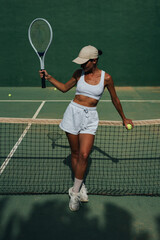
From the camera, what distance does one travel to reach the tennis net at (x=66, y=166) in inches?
140

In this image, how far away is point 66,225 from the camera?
2.84 m

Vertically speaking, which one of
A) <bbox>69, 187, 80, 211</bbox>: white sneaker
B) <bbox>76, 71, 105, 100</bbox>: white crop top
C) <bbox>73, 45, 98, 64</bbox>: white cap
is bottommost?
<bbox>69, 187, 80, 211</bbox>: white sneaker

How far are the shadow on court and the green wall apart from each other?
27.7 ft

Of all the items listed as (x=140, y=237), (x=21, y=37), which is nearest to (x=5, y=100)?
(x=21, y=37)

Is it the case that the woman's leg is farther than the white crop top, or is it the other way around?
the woman's leg

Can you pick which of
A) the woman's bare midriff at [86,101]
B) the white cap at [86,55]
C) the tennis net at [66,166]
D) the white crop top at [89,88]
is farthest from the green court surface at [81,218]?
the white cap at [86,55]

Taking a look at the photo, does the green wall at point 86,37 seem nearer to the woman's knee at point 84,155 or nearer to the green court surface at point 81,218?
the green court surface at point 81,218

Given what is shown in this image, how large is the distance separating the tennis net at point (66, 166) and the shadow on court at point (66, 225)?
1.46ft

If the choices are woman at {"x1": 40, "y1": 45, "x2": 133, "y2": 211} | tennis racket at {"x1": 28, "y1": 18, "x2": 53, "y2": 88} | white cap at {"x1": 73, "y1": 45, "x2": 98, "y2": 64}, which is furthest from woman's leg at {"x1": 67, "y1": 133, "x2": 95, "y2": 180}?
tennis racket at {"x1": 28, "y1": 18, "x2": 53, "y2": 88}

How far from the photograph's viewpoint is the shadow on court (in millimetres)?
2691

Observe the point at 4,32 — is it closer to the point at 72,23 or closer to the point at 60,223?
the point at 72,23

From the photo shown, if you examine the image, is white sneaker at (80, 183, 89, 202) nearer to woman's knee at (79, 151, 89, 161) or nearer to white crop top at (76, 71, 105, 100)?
woman's knee at (79, 151, 89, 161)

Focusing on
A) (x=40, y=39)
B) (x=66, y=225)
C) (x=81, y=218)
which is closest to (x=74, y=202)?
(x=81, y=218)

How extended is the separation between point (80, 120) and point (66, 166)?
1508 mm
